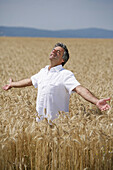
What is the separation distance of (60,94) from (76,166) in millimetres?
1109

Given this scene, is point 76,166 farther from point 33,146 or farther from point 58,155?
point 33,146

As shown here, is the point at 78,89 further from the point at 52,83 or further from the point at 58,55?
the point at 58,55

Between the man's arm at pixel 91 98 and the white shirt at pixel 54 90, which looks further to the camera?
the white shirt at pixel 54 90

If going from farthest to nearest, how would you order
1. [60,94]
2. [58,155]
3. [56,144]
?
1. [60,94]
2. [58,155]
3. [56,144]

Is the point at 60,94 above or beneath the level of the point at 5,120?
above

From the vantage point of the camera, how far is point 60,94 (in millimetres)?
3533

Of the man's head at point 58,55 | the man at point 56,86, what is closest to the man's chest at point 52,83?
the man at point 56,86

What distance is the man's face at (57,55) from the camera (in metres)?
3.61

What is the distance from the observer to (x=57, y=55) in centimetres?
362

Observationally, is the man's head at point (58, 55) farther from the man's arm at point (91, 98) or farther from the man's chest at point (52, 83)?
the man's arm at point (91, 98)

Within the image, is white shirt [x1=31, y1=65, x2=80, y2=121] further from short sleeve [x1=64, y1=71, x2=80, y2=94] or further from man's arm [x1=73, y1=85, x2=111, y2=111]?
man's arm [x1=73, y1=85, x2=111, y2=111]

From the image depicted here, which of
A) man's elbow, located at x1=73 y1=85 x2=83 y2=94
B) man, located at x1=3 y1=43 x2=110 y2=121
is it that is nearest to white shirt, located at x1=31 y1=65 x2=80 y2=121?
man, located at x1=3 y1=43 x2=110 y2=121

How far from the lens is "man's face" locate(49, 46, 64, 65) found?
3.61 metres

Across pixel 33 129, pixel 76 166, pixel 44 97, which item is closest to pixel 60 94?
pixel 44 97
